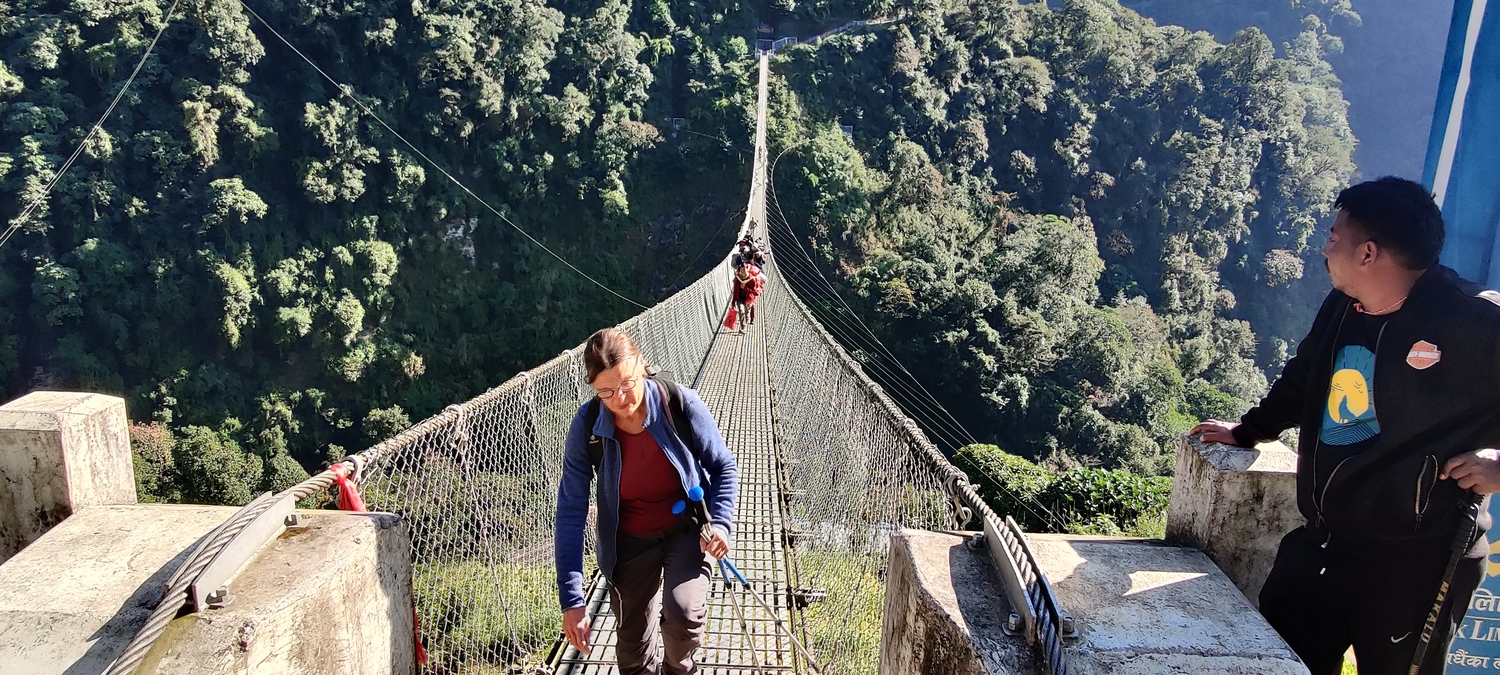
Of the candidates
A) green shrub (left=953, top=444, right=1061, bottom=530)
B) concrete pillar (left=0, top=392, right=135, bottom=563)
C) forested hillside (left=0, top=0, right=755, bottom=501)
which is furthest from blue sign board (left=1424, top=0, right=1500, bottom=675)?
forested hillside (left=0, top=0, right=755, bottom=501)

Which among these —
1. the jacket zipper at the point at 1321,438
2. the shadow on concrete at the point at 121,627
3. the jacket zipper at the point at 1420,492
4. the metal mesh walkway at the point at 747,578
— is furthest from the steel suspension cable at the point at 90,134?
the jacket zipper at the point at 1420,492

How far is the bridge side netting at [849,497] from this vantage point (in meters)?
1.46

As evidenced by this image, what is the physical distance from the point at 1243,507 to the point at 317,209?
17.5 metres

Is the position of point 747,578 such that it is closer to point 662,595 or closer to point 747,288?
point 662,595

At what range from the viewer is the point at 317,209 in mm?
15672

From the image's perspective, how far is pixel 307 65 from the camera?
1609cm


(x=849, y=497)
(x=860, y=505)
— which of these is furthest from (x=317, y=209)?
(x=860, y=505)

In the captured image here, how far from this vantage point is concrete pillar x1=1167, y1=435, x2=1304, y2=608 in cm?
109

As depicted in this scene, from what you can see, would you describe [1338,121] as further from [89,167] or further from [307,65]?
[89,167]

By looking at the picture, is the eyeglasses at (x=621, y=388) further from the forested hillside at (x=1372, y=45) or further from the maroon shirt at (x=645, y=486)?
the forested hillside at (x=1372, y=45)

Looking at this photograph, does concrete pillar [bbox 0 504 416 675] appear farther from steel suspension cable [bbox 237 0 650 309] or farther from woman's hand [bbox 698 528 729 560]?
steel suspension cable [bbox 237 0 650 309]

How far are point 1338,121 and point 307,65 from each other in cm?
3317

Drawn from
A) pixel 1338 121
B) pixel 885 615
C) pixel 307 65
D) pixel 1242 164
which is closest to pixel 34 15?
pixel 307 65

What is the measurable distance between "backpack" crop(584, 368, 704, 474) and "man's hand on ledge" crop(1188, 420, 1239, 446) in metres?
0.76
